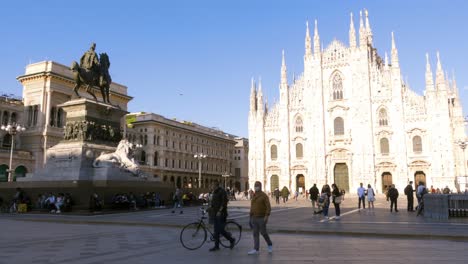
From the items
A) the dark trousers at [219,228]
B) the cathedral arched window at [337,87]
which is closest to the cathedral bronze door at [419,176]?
the cathedral arched window at [337,87]

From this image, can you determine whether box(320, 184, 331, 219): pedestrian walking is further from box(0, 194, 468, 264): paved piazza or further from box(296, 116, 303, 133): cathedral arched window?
box(296, 116, 303, 133): cathedral arched window

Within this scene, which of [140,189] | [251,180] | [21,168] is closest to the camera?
[140,189]

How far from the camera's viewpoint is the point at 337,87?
5750 centimetres

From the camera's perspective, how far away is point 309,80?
5894 centimetres

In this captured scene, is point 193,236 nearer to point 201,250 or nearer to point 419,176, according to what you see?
point 201,250

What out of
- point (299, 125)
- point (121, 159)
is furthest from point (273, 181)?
point (121, 159)

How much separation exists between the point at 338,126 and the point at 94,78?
136 feet

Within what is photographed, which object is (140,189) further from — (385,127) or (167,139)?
(167,139)

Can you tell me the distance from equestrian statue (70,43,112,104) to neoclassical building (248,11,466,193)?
3927 centimetres

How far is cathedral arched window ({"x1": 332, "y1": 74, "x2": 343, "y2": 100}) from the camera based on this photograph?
5712 centimetres

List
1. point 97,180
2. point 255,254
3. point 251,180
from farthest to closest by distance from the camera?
point 251,180
point 97,180
point 255,254

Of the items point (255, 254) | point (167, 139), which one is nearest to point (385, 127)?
point (167, 139)

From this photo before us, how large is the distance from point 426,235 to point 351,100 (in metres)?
46.6

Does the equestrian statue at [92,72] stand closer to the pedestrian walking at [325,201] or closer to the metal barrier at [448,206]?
the pedestrian walking at [325,201]
